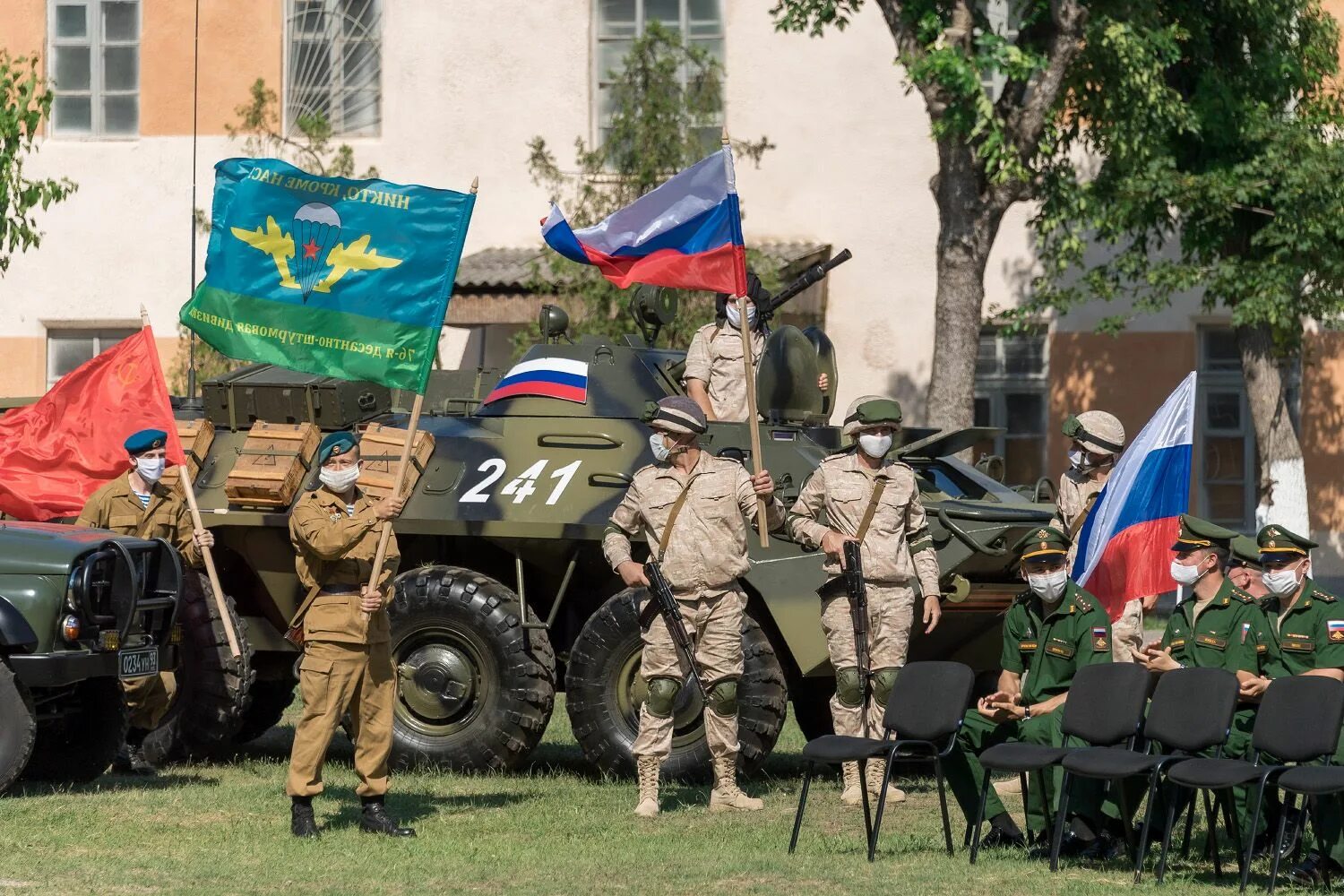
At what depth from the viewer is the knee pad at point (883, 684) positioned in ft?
33.5

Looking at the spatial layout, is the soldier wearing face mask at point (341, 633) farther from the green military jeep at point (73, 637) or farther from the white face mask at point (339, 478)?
the green military jeep at point (73, 637)

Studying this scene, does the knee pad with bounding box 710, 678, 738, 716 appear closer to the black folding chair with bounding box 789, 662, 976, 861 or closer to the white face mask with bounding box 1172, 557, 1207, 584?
the black folding chair with bounding box 789, 662, 976, 861

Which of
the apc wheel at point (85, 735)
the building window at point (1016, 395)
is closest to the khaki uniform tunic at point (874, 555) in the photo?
the apc wheel at point (85, 735)

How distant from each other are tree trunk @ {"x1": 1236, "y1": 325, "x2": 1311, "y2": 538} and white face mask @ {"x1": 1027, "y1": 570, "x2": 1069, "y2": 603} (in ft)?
37.2

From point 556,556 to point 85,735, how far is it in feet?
8.31

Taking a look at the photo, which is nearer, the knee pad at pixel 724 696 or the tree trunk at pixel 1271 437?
the knee pad at pixel 724 696

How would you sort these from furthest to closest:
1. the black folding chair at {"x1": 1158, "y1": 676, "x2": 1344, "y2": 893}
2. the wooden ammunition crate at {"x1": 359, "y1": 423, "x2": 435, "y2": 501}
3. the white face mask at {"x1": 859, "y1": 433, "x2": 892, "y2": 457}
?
the wooden ammunition crate at {"x1": 359, "y1": 423, "x2": 435, "y2": 501}, the white face mask at {"x1": 859, "y1": 433, "x2": 892, "y2": 457}, the black folding chair at {"x1": 1158, "y1": 676, "x2": 1344, "y2": 893}

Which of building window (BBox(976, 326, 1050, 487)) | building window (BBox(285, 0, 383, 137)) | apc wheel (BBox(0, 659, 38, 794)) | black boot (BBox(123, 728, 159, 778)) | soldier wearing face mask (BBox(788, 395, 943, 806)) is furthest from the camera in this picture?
building window (BBox(285, 0, 383, 137))

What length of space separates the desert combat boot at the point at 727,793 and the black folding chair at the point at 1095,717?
1.59 metres

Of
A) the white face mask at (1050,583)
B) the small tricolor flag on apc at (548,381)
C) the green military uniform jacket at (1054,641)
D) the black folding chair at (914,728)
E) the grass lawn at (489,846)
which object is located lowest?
the grass lawn at (489,846)

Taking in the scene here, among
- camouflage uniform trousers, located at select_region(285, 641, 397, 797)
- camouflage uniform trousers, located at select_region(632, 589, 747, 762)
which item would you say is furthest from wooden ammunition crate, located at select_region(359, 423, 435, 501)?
camouflage uniform trousers, located at select_region(285, 641, 397, 797)

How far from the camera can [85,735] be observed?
439 inches

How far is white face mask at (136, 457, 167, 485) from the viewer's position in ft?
37.9

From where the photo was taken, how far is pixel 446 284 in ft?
32.6
